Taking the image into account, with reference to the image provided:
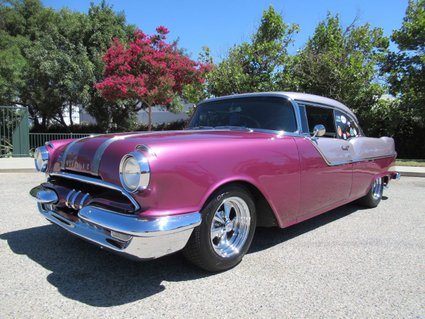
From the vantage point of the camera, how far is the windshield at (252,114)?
4035mm

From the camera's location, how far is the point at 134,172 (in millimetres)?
2652

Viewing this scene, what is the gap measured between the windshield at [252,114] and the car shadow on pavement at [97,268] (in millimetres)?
1279

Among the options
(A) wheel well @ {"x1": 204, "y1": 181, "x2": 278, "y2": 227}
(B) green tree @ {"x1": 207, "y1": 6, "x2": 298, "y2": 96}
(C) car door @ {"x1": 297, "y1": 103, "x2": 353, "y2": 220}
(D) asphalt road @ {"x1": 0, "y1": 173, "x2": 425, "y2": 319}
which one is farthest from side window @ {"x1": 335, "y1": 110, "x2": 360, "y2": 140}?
(B) green tree @ {"x1": 207, "y1": 6, "x2": 298, "y2": 96}

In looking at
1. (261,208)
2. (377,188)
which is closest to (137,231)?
(261,208)

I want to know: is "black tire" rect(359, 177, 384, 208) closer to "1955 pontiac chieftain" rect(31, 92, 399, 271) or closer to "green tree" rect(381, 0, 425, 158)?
"1955 pontiac chieftain" rect(31, 92, 399, 271)

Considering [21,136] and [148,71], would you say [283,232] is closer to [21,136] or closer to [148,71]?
[21,136]

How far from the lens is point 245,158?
322 cm

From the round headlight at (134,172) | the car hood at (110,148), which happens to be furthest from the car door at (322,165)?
the round headlight at (134,172)

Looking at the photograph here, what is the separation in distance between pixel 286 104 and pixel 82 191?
228 cm

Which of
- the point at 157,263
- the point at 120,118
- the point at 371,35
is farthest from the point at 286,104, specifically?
the point at 120,118

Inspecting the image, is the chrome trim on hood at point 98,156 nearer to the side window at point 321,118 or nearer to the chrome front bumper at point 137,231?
the chrome front bumper at point 137,231

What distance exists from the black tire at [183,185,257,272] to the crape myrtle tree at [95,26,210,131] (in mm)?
13067

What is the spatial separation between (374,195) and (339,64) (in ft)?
31.5

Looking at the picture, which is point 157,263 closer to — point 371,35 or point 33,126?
point 371,35
